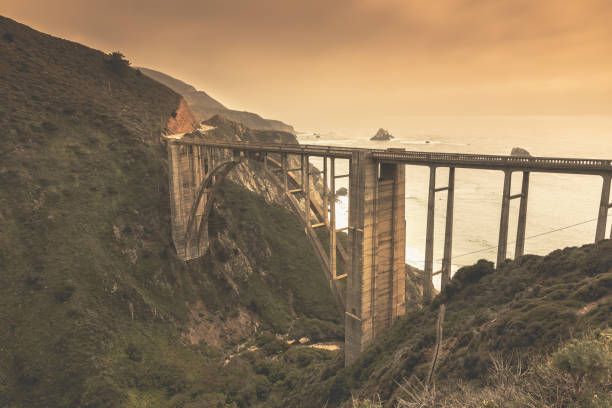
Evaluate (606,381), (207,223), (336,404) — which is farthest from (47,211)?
(606,381)

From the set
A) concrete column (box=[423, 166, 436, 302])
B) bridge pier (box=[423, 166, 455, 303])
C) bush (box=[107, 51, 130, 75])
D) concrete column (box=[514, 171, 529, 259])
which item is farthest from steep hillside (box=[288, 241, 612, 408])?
bush (box=[107, 51, 130, 75])

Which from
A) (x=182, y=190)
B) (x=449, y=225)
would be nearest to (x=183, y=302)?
(x=182, y=190)

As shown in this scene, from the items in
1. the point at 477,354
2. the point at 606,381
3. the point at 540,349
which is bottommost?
the point at 477,354

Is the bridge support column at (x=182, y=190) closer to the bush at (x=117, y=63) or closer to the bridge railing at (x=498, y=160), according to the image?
the bridge railing at (x=498, y=160)

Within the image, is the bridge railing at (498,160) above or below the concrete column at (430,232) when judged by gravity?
above

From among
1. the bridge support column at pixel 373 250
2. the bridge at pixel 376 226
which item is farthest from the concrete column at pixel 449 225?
the bridge support column at pixel 373 250

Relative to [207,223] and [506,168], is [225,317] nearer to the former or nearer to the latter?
[207,223]
